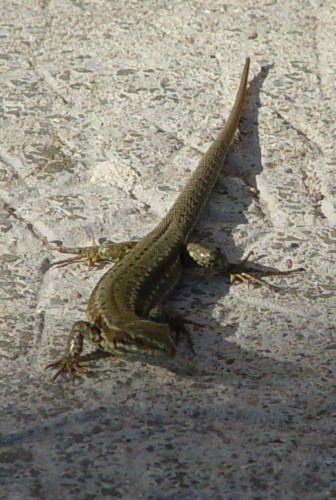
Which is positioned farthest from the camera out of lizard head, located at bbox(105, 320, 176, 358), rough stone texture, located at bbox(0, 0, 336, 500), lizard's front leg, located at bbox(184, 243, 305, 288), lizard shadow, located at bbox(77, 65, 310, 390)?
lizard's front leg, located at bbox(184, 243, 305, 288)

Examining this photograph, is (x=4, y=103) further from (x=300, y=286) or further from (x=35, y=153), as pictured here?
(x=300, y=286)

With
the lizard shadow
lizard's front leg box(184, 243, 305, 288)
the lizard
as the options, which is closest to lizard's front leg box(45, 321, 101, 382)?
the lizard

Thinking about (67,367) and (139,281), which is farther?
(139,281)

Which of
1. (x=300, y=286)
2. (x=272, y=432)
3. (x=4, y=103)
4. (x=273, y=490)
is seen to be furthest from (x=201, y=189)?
(x=273, y=490)

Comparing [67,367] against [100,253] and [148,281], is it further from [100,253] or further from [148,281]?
[100,253]

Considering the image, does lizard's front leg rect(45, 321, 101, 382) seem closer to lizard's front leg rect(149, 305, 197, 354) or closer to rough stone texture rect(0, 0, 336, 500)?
rough stone texture rect(0, 0, 336, 500)

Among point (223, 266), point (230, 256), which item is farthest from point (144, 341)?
point (230, 256)

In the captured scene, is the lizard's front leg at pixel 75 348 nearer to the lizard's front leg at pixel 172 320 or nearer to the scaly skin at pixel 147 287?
the scaly skin at pixel 147 287
